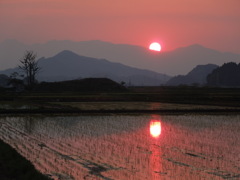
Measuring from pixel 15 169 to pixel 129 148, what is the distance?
5.29 metres

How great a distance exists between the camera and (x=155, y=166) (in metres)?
11.0

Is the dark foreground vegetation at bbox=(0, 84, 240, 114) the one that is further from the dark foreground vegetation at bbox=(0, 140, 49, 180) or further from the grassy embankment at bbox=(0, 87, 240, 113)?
the dark foreground vegetation at bbox=(0, 140, 49, 180)

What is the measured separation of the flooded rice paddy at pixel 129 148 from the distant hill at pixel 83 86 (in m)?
61.2

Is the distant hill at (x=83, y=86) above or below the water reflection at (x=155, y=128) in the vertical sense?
above

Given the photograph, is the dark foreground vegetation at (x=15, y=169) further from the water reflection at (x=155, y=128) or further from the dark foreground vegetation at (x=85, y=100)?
the dark foreground vegetation at (x=85, y=100)

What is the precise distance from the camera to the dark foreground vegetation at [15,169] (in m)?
8.96

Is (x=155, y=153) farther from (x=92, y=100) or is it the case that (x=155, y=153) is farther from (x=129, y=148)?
(x=92, y=100)

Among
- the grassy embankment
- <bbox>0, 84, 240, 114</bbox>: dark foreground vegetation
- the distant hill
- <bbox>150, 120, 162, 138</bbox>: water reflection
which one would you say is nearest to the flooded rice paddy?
<bbox>150, 120, 162, 138</bbox>: water reflection

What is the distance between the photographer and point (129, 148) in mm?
13875

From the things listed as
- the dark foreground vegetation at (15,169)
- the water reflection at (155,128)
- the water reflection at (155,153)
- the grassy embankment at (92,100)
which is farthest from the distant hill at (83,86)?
the dark foreground vegetation at (15,169)

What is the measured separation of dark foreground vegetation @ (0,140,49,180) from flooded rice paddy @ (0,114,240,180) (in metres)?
0.60

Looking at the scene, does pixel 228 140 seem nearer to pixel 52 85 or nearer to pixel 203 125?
pixel 203 125

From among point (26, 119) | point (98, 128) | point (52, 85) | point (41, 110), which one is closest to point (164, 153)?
point (98, 128)

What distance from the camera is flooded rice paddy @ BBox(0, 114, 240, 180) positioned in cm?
1027
